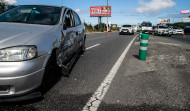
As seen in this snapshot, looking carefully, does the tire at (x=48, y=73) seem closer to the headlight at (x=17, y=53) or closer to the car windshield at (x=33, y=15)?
the headlight at (x=17, y=53)

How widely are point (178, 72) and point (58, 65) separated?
3.18 m

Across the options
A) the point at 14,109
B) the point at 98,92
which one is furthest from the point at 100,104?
the point at 14,109

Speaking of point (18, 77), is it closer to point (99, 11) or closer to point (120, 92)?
point (120, 92)

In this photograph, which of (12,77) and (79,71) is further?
(79,71)

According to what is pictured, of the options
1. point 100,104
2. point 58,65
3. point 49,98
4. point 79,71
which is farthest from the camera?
point 79,71

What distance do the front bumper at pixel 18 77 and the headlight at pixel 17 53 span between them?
6 centimetres

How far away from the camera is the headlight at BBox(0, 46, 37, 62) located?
2020mm

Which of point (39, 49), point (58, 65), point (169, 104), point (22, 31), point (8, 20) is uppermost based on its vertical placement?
point (8, 20)

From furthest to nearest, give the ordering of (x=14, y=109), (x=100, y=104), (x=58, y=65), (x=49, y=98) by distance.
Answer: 1. (x=58, y=65)
2. (x=49, y=98)
3. (x=100, y=104)
4. (x=14, y=109)

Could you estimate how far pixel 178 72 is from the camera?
4176 mm

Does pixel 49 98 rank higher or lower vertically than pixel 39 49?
lower

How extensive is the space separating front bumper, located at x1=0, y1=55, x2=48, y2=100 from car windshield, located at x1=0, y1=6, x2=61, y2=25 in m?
1.34

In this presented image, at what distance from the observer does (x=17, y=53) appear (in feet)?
6.81

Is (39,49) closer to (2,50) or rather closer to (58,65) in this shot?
(2,50)
